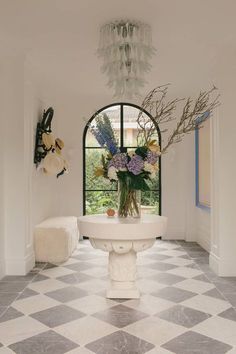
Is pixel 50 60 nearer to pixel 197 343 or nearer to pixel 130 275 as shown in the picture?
pixel 130 275

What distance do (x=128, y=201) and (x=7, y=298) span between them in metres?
1.47

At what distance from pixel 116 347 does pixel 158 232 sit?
41.9 inches

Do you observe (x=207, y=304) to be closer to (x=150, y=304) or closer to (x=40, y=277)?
(x=150, y=304)

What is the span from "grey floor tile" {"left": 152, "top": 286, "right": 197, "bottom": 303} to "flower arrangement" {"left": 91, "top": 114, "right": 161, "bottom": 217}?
842 millimetres

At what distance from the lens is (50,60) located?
473 cm

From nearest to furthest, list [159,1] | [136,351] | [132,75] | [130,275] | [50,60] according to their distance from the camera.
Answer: [136,351] → [159,1] → [130,275] → [132,75] → [50,60]

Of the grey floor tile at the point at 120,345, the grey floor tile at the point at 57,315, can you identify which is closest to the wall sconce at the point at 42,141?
the grey floor tile at the point at 57,315

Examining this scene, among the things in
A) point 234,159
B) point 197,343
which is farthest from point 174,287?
point 234,159

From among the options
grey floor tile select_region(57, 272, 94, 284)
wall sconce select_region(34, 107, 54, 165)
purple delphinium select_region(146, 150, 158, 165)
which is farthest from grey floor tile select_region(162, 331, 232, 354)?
wall sconce select_region(34, 107, 54, 165)

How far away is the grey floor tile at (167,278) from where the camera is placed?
4035 millimetres

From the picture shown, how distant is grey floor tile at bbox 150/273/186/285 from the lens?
4.04 m

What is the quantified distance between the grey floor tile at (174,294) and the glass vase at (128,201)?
828 millimetres

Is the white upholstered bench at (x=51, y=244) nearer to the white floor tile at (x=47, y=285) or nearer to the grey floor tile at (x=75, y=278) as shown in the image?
the grey floor tile at (x=75, y=278)

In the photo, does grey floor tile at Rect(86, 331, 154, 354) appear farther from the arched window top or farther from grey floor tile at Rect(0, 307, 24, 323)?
the arched window top
